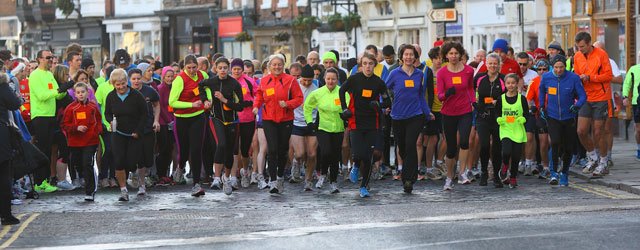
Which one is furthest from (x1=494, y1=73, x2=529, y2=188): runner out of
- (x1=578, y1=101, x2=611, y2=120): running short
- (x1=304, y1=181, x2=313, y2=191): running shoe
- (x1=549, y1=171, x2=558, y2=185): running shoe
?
(x1=304, y1=181, x2=313, y2=191): running shoe

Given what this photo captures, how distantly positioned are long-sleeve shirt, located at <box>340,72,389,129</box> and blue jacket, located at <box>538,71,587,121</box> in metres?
2.34

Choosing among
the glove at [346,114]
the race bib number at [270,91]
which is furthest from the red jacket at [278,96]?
the glove at [346,114]

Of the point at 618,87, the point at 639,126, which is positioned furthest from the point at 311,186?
the point at 618,87

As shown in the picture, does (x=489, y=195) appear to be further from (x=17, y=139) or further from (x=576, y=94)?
(x=17, y=139)

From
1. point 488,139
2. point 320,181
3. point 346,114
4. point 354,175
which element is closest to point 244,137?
point 320,181

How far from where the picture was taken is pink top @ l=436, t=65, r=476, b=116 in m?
19.4

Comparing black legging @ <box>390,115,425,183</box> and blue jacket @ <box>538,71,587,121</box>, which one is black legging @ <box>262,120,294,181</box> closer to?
black legging @ <box>390,115,425,183</box>

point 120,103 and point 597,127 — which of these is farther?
point 597,127

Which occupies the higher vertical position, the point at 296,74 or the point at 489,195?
the point at 296,74

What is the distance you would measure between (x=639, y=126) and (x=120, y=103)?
844 cm

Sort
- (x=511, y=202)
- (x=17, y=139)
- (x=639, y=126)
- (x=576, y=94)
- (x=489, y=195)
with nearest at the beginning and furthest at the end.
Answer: (x=17, y=139) < (x=511, y=202) < (x=489, y=195) < (x=576, y=94) < (x=639, y=126)

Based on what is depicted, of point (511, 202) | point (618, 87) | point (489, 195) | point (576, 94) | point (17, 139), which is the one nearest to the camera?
point (17, 139)

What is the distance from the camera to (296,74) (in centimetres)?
2041

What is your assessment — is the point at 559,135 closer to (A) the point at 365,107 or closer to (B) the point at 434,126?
(B) the point at 434,126
